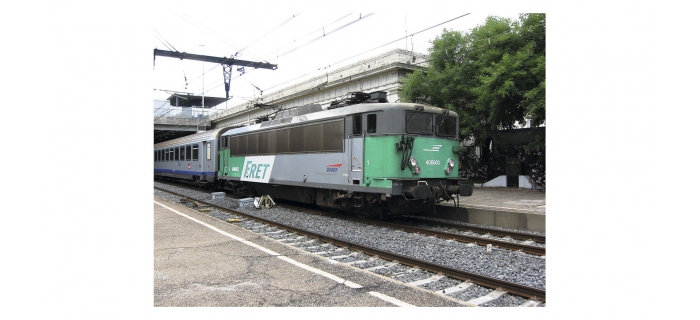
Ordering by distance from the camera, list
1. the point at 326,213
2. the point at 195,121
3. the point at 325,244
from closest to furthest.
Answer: the point at 325,244 < the point at 326,213 < the point at 195,121

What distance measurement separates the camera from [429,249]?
788cm

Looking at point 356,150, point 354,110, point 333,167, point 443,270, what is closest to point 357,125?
point 354,110

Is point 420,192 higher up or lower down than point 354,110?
lower down

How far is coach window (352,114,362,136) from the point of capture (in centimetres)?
1017

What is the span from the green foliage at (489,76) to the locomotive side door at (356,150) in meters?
6.25

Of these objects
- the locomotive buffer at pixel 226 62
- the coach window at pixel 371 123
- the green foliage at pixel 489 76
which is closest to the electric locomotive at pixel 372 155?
the coach window at pixel 371 123

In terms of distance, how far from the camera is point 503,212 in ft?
35.5

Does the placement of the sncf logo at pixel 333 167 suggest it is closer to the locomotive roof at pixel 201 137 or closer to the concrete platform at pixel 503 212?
the concrete platform at pixel 503 212

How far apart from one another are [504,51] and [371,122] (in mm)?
8266

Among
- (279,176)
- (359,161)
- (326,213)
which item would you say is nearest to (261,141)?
(279,176)

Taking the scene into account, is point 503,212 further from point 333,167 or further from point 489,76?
point 489,76

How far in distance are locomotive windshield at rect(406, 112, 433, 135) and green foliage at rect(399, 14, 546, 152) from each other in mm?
4868

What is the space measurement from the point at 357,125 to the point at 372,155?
0.87 m
